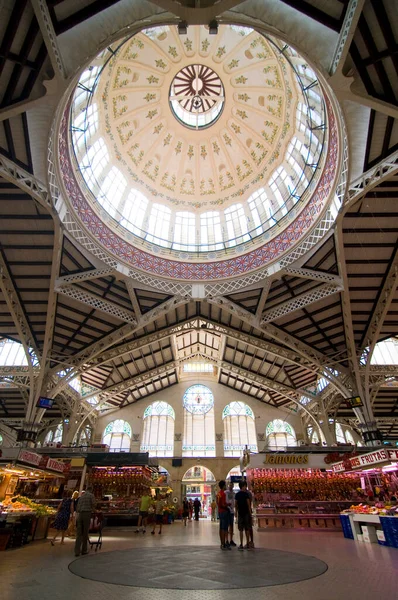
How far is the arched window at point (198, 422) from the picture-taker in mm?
33531

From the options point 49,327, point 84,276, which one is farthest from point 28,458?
point 84,276

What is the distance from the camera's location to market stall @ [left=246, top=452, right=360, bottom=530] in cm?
1656

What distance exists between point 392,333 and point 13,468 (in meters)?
22.4

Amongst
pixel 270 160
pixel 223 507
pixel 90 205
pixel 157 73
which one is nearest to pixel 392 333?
pixel 270 160

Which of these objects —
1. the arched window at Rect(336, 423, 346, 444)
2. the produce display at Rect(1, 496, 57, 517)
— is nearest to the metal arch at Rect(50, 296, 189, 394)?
the produce display at Rect(1, 496, 57, 517)

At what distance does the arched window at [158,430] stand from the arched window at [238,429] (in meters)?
5.75

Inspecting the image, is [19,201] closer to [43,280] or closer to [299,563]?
[43,280]

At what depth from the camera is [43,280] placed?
58.4 feet

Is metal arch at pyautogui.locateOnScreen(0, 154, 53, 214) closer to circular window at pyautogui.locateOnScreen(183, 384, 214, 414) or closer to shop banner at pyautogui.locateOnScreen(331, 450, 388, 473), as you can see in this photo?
shop banner at pyautogui.locateOnScreen(331, 450, 388, 473)

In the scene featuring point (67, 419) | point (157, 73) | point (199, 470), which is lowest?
point (199, 470)

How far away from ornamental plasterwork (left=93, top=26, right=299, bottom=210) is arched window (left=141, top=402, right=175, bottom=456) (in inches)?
862

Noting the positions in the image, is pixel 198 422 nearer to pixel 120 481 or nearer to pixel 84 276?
pixel 120 481

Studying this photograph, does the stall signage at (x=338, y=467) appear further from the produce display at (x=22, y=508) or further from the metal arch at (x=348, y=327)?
the produce display at (x=22, y=508)

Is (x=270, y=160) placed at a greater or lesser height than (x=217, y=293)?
greater
